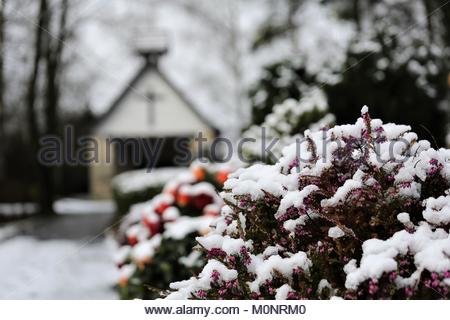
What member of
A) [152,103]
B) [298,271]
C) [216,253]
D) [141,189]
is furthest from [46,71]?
[298,271]

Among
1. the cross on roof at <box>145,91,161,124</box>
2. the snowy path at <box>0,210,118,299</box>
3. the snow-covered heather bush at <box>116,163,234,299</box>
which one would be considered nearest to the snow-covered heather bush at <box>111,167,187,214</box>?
the snowy path at <box>0,210,118,299</box>

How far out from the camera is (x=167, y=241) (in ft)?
14.1

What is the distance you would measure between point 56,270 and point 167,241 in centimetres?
380

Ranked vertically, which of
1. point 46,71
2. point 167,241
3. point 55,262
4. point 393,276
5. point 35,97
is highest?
point 46,71

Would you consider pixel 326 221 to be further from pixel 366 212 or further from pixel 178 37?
pixel 178 37

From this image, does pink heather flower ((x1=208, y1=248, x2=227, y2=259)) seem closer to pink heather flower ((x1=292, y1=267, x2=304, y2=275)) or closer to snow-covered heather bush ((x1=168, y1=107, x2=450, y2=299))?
snow-covered heather bush ((x1=168, y1=107, x2=450, y2=299))

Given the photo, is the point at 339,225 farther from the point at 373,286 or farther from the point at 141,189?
the point at 141,189

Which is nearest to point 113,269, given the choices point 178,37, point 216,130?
point 178,37

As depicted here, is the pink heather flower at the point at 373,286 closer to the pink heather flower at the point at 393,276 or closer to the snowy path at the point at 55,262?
the pink heather flower at the point at 393,276

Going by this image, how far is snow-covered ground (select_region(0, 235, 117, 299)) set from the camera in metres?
5.94

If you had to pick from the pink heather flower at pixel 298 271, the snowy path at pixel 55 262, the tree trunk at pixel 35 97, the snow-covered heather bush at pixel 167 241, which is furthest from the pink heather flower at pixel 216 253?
the tree trunk at pixel 35 97

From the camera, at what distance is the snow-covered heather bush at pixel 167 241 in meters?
4.18

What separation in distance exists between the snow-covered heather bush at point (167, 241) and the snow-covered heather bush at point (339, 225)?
1538mm

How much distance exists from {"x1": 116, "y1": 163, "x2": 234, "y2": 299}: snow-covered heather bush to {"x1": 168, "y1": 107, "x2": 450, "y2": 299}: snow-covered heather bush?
1538 mm
